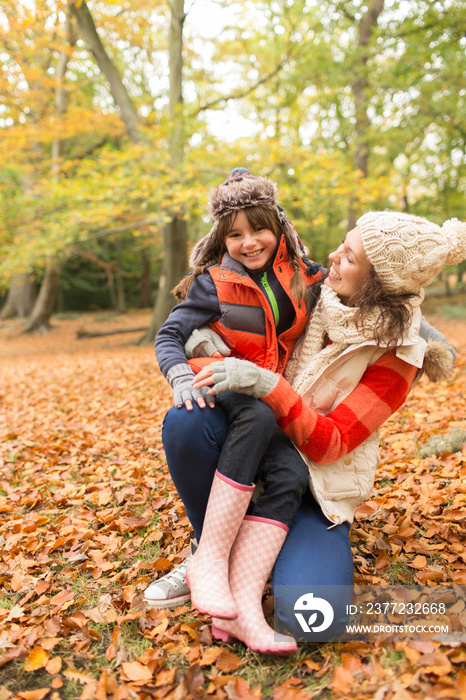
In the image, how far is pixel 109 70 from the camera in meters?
9.02

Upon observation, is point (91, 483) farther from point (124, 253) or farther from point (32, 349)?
point (124, 253)

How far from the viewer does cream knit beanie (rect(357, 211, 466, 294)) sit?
5.82 feet

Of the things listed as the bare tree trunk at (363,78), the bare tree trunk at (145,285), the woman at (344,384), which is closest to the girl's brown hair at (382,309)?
the woman at (344,384)

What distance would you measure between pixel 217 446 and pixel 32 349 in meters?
11.3

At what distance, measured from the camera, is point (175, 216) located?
365 inches

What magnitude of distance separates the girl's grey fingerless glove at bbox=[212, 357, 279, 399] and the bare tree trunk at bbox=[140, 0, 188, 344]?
20.3ft

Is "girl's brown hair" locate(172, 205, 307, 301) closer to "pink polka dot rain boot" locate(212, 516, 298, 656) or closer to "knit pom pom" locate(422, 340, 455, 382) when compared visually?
"knit pom pom" locate(422, 340, 455, 382)

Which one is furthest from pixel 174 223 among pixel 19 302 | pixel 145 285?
pixel 145 285

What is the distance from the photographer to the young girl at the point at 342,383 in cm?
177

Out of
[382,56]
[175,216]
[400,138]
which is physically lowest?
[175,216]

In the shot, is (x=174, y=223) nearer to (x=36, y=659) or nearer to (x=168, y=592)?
(x=168, y=592)

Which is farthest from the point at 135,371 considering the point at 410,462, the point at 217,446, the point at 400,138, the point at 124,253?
the point at 124,253

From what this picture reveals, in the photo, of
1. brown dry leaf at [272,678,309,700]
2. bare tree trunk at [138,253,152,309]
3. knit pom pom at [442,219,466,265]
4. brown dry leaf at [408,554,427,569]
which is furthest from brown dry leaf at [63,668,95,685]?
bare tree trunk at [138,253,152,309]

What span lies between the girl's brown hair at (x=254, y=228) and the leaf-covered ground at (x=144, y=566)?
1292 mm
